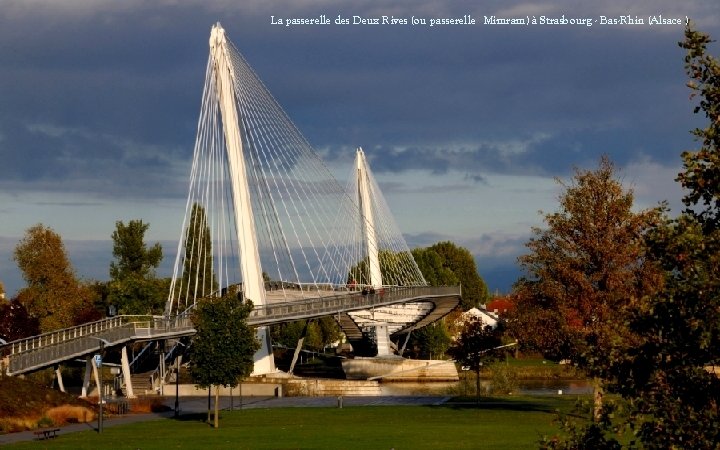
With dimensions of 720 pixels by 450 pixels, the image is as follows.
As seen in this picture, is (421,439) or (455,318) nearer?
(421,439)

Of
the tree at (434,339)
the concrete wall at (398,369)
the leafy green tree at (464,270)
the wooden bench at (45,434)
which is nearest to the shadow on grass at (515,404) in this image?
the wooden bench at (45,434)

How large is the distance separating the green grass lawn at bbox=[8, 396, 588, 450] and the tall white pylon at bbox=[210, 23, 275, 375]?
15.6 m

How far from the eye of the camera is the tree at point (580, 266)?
2052 inches

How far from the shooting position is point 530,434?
42.4 meters

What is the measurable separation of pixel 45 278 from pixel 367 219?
32.6m

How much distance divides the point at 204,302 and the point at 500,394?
2822 centimetres

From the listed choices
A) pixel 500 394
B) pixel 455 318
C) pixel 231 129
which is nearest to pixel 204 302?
pixel 231 129

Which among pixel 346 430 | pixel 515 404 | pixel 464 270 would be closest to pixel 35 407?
pixel 346 430

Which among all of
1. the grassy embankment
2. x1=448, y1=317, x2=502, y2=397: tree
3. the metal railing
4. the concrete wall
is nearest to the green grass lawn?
the grassy embankment

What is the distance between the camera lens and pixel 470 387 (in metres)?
80.9

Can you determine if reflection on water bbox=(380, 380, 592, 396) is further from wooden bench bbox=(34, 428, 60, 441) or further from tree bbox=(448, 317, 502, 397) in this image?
wooden bench bbox=(34, 428, 60, 441)

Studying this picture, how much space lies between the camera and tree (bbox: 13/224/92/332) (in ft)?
309

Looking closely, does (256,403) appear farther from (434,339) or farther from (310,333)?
(434,339)

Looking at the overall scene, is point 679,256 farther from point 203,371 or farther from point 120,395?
point 120,395
